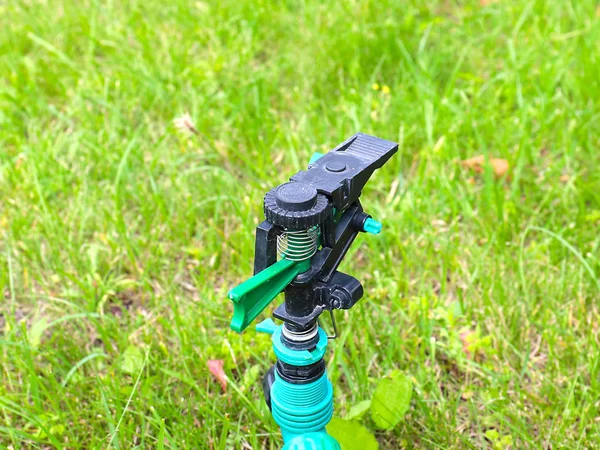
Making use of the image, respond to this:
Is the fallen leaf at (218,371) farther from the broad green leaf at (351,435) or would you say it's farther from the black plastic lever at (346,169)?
the black plastic lever at (346,169)

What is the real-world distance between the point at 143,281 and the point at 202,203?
44cm

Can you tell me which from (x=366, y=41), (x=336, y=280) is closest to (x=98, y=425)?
(x=336, y=280)

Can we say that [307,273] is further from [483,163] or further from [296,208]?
[483,163]

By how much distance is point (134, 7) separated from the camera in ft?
13.2

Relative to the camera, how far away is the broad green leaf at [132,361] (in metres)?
2.18

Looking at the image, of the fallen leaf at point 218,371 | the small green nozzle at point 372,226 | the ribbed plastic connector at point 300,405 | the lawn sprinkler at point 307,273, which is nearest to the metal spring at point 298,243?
the lawn sprinkler at point 307,273

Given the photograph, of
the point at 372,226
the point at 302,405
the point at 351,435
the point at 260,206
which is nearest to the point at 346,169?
the point at 372,226

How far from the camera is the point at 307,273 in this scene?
1.47 metres

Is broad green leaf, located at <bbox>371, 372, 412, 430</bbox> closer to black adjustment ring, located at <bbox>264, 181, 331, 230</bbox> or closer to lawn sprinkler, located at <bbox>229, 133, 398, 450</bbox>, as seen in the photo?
lawn sprinkler, located at <bbox>229, 133, 398, 450</bbox>

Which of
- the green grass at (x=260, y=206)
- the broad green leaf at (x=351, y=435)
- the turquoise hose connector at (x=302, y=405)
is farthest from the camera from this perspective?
the green grass at (x=260, y=206)

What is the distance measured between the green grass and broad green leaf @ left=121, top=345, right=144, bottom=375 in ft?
0.04

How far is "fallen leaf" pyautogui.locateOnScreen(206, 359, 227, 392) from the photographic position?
84.7 inches

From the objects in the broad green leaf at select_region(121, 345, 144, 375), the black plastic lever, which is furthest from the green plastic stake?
the broad green leaf at select_region(121, 345, 144, 375)

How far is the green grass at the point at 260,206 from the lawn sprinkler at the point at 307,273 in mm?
386
